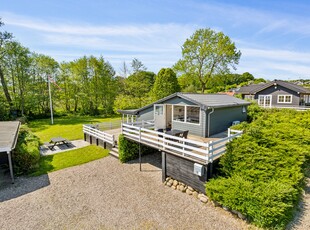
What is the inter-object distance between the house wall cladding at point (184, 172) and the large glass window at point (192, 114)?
13.2 feet

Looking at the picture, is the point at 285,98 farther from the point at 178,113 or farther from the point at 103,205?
the point at 103,205

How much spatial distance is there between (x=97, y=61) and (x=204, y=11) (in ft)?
75.1

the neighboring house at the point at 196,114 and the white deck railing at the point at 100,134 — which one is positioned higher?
the neighboring house at the point at 196,114

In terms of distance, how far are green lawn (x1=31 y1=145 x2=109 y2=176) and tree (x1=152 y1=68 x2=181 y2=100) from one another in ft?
51.9

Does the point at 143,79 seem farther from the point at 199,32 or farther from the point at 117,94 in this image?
the point at 199,32

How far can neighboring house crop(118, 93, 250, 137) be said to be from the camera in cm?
1038

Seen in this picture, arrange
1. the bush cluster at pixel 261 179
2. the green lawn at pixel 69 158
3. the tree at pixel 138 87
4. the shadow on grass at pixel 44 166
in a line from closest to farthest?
the bush cluster at pixel 261 179
the shadow on grass at pixel 44 166
the green lawn at pixel 69 158
the tree at pixel 138 87

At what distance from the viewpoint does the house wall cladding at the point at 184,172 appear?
668cm

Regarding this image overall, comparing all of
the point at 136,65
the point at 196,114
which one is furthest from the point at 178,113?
the point at 136,65

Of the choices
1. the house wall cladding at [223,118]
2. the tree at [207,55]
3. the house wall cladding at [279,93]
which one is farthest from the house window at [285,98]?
the house wall cladding at [223,118]

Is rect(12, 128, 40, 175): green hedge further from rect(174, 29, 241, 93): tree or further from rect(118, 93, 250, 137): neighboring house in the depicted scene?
rect(174, 29, 241, 93): tree

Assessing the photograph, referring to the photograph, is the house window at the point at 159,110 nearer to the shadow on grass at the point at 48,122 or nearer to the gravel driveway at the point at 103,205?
the gravel driveway at the point at 103,205

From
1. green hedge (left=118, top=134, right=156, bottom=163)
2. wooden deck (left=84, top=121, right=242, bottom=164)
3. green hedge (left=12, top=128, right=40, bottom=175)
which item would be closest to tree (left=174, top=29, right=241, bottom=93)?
wooden deck (left=84, top=121, right=242, bottom=164)

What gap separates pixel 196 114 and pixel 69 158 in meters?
8.59
